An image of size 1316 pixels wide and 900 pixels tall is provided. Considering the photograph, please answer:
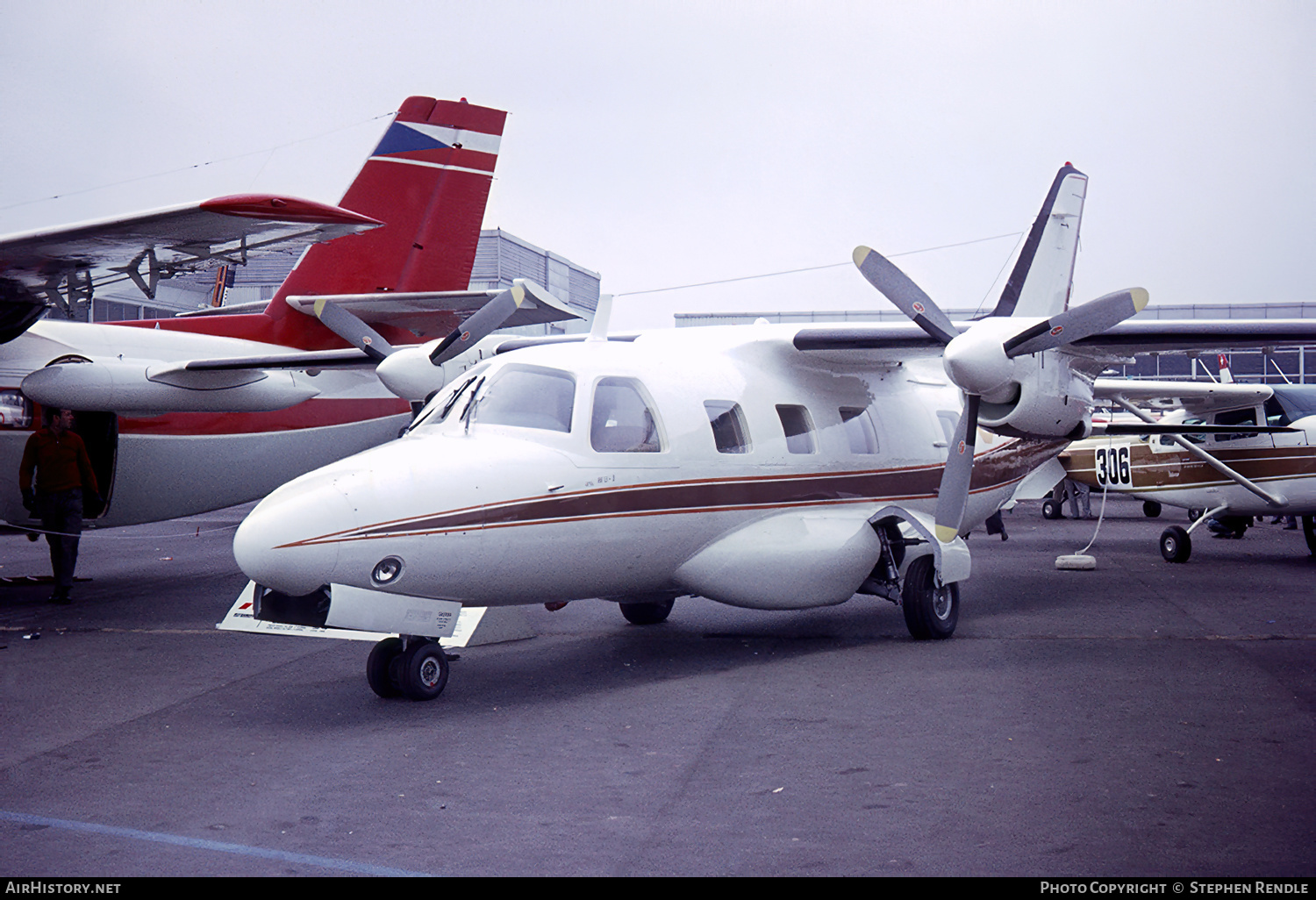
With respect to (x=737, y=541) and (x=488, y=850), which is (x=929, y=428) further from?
(x=488, y=850)

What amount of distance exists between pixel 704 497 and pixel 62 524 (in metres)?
7.21

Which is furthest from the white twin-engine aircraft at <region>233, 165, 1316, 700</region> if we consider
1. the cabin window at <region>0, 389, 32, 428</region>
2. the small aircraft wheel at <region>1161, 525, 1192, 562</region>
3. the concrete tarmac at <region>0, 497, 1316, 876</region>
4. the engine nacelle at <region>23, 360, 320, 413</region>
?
the cabin window at <region>0, 389, 32, 428</region>

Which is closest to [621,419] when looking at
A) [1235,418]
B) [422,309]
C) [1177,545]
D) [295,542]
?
[295,542]

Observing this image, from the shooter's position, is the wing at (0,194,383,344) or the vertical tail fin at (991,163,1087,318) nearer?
the wing at (0,194,383,344)

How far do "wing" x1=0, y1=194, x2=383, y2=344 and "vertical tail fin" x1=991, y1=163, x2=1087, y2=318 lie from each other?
20.4 ft

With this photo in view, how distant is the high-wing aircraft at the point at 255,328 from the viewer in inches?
369

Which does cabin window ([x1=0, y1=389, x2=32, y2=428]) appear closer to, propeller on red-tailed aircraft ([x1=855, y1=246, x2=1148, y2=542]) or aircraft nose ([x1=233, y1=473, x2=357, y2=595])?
aircraft nose ([x1=233, y1=473, x2=357, y2=595])

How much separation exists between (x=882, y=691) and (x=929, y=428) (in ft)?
14.1

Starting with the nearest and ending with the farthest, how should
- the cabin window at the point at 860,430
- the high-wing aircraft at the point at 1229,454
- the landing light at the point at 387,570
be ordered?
the landing light at the point at 387,570 < the cabin window at the point at 860,430 < the high-wing aircraft at the point at 1229,454

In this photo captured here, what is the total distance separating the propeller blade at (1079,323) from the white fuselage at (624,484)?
188cm

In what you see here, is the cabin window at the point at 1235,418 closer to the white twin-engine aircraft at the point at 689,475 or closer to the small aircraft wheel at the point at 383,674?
the white twin-engine aircraft at the point at 689,475

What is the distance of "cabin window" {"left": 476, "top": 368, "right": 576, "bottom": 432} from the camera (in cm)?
735

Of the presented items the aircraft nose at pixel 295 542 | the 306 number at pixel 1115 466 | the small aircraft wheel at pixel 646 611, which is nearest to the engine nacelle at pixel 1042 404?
the small aircraft wheel at pixel 646 611

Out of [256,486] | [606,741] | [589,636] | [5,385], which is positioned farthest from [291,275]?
[606,741]
